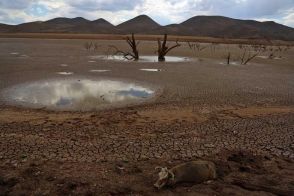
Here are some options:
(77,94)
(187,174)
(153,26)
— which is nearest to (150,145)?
(187,174)

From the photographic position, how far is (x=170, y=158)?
5.20 m

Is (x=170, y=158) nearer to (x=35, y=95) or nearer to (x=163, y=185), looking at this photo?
(x=163, y=185)

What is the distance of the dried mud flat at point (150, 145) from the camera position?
436 centimetres

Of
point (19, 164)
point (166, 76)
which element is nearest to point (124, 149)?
point (19, 164)

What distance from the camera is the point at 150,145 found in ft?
18.5

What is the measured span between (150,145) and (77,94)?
418 centimetres

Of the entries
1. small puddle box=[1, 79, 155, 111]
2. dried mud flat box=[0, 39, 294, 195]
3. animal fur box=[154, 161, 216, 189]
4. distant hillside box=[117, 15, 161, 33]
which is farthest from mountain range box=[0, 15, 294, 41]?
animal fur box=[154, 161, 216, 189]

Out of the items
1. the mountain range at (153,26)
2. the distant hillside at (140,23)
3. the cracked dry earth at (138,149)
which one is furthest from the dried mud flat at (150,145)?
the distant hillside at (140,23)

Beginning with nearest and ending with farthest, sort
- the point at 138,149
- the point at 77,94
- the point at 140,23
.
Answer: the point at 138,149 → the point at 77,94 → the point at 140,23

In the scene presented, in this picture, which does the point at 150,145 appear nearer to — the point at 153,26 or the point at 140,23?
the point at 153,26

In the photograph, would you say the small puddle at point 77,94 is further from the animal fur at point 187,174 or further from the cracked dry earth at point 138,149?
the animal fur at point 187,174

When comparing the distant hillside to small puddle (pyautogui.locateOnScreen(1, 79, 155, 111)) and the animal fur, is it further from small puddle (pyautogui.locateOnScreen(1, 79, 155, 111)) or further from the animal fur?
the animal fur

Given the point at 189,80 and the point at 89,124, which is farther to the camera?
the point at 189,80

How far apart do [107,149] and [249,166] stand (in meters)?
2.04
